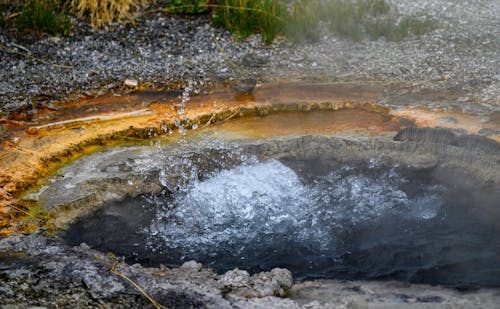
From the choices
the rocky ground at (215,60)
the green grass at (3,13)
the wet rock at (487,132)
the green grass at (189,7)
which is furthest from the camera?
the green grass at (189,7)

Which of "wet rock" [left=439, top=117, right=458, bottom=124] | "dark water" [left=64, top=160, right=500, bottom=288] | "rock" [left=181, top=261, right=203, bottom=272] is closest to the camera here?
"rock" [left=181, top=261, right=203, bottom=272]

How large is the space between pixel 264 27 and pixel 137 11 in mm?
1258

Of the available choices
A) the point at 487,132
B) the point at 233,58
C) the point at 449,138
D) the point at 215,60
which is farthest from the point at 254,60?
the point at 487,132

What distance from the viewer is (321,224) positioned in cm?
405

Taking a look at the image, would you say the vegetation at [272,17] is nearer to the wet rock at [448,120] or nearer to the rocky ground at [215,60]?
the rocky ground at [215,60]

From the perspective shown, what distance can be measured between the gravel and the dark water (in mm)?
1011

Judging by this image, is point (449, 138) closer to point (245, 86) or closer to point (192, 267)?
point (245, 86)

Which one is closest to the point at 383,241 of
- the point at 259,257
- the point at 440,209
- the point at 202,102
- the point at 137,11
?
the point at 440,209

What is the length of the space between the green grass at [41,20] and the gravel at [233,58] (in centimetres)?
9

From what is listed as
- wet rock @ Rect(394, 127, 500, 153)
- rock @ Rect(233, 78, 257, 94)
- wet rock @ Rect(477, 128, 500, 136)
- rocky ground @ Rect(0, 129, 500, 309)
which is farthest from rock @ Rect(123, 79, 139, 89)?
wet rock @ Rect(477, 128, 500, 136)

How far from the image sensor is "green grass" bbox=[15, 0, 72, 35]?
5.70 metres

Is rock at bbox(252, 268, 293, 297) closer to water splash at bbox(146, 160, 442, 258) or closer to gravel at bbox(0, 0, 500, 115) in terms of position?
water splash at bbox(146, 160, 442, 258)

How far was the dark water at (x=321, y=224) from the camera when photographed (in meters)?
3.72

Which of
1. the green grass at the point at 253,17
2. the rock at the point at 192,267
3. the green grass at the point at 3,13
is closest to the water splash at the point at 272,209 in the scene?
the rock at the point at 192,267
